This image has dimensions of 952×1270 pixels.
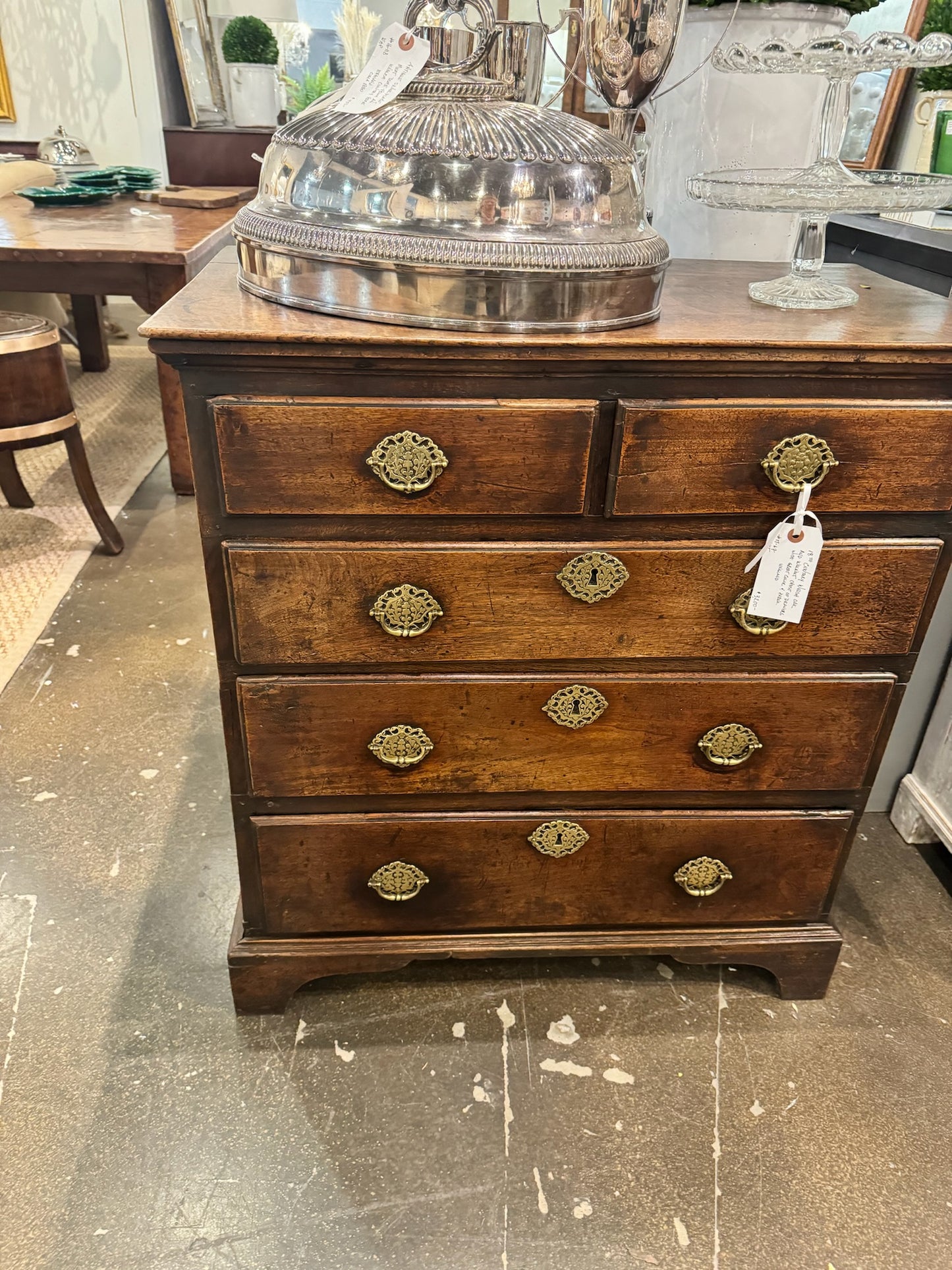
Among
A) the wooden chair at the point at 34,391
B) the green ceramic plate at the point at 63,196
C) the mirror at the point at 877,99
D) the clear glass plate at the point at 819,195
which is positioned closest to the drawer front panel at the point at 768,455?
the clear glass plate at the point at 819,195

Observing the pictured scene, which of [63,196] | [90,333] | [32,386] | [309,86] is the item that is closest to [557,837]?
[32,386]

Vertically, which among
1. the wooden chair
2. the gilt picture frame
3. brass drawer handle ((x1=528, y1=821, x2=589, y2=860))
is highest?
the gilt picture frame

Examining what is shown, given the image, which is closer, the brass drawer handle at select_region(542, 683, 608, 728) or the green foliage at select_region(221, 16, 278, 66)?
the brass drawer handle at select_region(542, 683, 608, 728)

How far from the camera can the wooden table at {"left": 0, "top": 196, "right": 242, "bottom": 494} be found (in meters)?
2.64

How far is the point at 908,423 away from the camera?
1.04 metres

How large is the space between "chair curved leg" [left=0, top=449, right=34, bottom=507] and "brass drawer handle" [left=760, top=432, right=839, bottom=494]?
2.55 meters

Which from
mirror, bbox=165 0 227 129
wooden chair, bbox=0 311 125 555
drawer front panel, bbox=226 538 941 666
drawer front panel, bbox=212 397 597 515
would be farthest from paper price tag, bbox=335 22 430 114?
mirror, bbox=165 0 227 129

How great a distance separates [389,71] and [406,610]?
617mm

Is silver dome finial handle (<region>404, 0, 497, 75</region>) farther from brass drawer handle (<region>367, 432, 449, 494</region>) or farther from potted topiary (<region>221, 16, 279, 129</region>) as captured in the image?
potted topiary (<region>221, 16, 279, 129</region>)

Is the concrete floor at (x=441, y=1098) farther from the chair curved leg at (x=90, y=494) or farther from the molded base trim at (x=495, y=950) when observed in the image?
the chair curved leg at (x=90, y=494)

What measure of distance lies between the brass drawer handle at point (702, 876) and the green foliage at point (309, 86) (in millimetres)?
3828

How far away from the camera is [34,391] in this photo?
7.83 ft

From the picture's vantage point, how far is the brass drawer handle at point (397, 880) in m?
1.30

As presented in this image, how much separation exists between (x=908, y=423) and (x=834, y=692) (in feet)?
1.19
